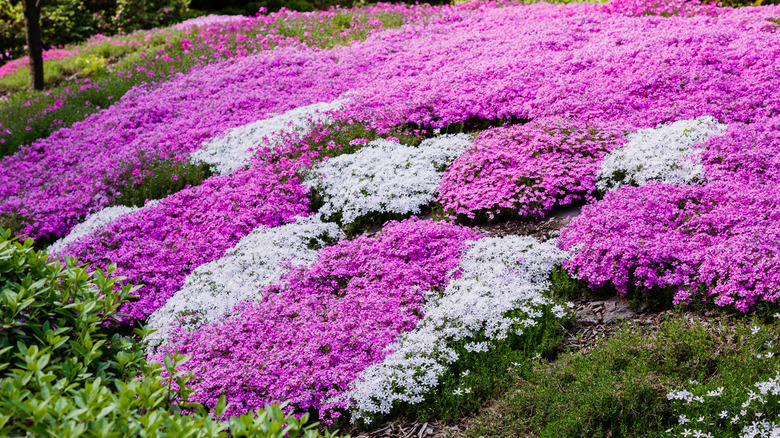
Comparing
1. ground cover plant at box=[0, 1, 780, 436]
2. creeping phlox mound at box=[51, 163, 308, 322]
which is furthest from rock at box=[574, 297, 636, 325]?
creeping phlox mound at box=[51, 163, 308, 322]

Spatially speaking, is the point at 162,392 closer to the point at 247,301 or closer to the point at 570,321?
the point at 247,301

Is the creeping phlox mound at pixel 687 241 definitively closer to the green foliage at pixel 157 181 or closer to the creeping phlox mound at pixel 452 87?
the creeping phlox mound at pixel 452 87

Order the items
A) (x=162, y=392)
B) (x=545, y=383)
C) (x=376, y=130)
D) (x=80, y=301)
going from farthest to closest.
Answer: (x=376, y=130) → (x=545, y=383) → (x=80, y=301) → (x=162, y=392)

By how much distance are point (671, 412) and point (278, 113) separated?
1044 cm

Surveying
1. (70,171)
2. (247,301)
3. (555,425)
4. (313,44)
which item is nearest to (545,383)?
(555,425)

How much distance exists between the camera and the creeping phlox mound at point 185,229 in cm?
857

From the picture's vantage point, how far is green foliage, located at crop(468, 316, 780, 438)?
484 cm

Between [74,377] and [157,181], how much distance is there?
810 centimetres

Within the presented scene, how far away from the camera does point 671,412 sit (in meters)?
4.86

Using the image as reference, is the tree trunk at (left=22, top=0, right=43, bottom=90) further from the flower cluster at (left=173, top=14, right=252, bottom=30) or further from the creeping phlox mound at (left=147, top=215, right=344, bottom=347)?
the creeping phlox mound at (left=147, top=215, right=344, bottom=347)

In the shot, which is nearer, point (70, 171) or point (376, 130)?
point (376, 130)

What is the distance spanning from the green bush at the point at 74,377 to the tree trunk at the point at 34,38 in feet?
49.0

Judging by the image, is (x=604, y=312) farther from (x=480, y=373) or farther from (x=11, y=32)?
(x=11, y=32)

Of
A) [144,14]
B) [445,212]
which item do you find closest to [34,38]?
[144,14]
